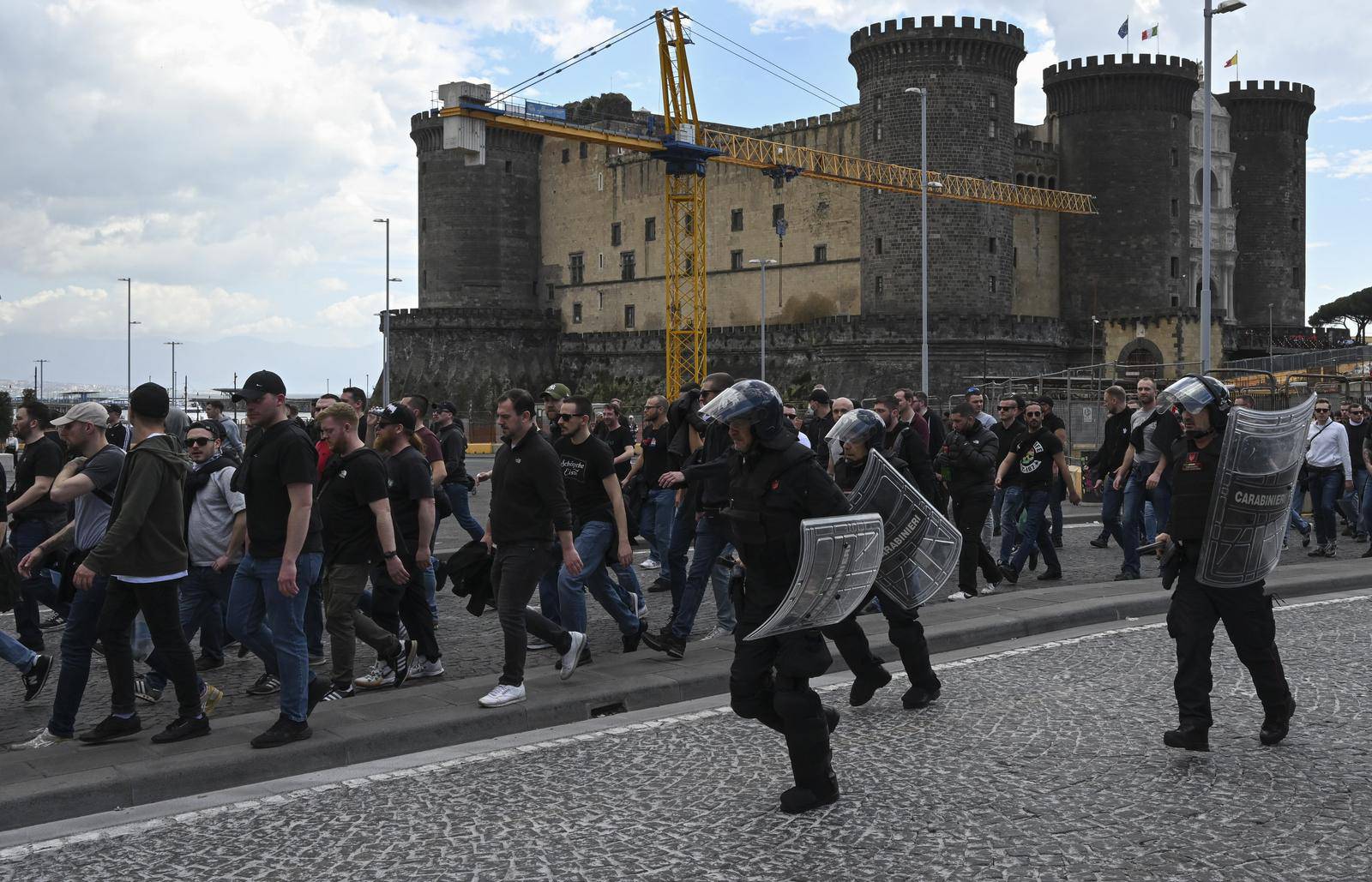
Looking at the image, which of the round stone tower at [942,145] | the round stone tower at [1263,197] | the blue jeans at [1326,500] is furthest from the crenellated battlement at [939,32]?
the blue jeans at [1326,500]

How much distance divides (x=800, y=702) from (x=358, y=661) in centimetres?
414

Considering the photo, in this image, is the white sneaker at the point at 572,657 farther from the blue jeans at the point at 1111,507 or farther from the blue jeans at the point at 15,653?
the blue jeans at the point at 1111,507

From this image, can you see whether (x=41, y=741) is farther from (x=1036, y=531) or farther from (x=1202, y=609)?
(x=1036, y=531)

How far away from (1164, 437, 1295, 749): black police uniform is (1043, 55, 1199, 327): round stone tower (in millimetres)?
53536

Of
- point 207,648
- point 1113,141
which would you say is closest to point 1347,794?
point 207,648

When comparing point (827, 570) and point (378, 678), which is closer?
point (827, 570)

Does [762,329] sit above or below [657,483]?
above

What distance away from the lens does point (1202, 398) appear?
6418mm

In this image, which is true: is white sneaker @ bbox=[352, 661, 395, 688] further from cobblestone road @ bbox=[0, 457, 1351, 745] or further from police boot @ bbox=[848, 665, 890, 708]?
police boot @ bbox=[848, 665, 890, 708]

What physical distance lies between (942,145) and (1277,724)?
4820cm

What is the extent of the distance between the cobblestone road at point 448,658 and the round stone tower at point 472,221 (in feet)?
196

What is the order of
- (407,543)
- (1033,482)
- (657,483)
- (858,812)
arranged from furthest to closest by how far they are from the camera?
(1033,482), (657,483), (407,543), (858,812)

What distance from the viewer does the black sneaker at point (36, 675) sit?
25.0 ft

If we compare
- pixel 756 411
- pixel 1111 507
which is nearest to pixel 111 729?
pixel 756 411
